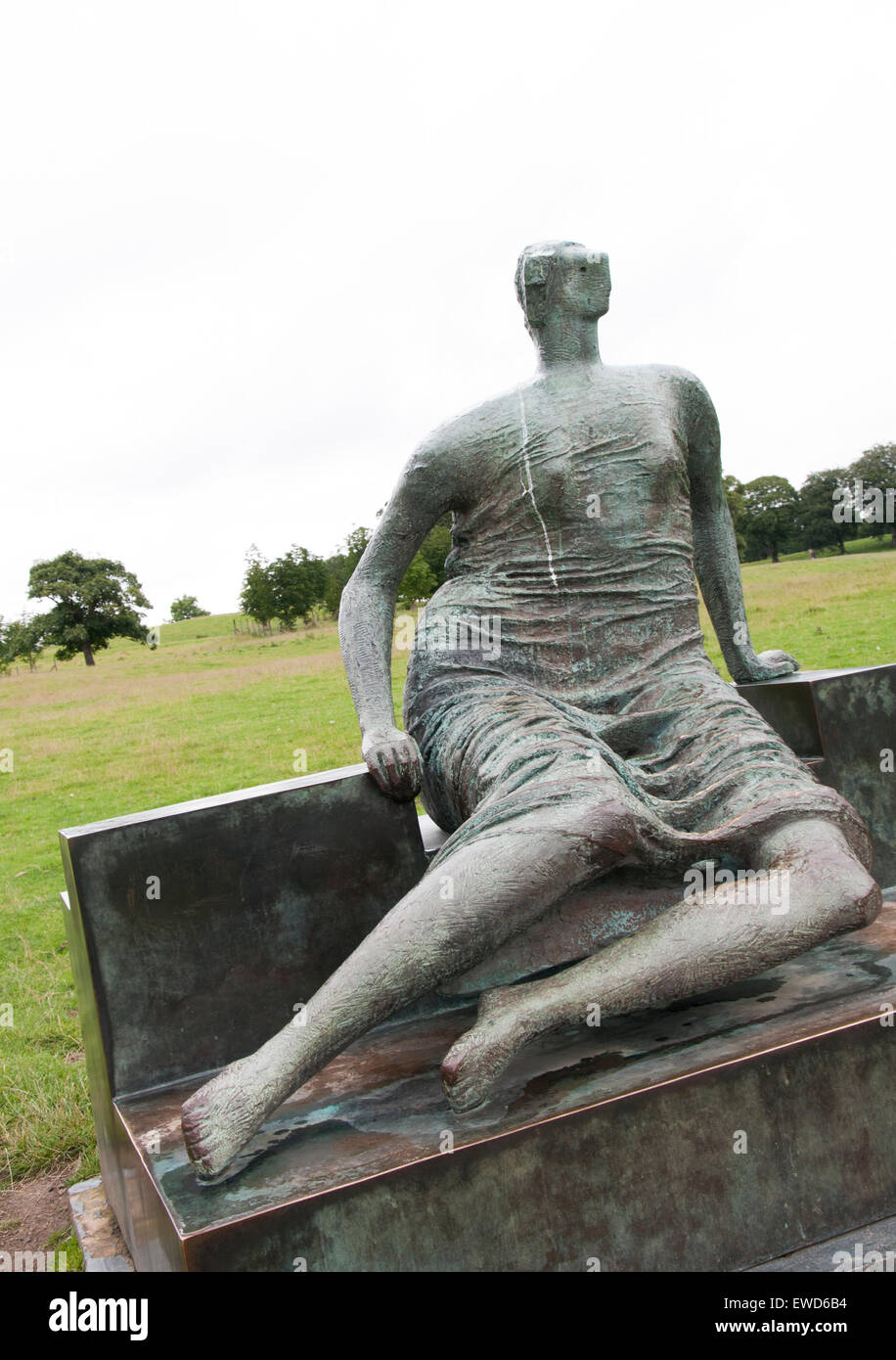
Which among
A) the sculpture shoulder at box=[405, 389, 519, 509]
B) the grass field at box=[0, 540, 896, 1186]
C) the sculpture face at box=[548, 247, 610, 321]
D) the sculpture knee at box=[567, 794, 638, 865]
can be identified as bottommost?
the grass field at box=[0, 540, 896, 1186]

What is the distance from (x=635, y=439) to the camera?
161 inches

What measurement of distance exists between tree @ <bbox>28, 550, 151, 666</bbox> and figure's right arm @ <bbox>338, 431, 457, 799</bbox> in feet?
156

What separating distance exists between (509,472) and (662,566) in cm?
61

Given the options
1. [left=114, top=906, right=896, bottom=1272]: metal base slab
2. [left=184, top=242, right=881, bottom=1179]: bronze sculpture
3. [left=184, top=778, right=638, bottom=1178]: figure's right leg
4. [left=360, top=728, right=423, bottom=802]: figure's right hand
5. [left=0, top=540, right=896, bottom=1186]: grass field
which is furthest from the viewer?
[left=0, top=540, right=896, bottom=1186]: grass field

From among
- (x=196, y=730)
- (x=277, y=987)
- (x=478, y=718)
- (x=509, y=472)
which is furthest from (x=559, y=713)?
(x=196, y=730)

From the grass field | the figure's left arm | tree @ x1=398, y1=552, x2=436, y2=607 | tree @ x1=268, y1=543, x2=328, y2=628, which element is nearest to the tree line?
tree @ x1=268, y1=543, x2=328, y2=628

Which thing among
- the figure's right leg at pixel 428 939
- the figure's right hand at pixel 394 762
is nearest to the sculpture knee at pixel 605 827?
the figure's right leg at pixel 428 939

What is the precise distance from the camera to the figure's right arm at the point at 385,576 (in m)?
4.03

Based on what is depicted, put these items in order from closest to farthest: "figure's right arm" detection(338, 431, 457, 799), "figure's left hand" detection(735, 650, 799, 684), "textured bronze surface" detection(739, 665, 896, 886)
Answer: "figure's right arm" detection(338, 431, 457, 799) < "textured bronze surface" detection(739, 665, 896, 886) < "figure's left hand" detection(735, 650, 799, 684)

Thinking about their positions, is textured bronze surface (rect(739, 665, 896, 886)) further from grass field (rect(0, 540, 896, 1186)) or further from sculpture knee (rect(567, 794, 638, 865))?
grass field (rect(0, 540, 896, 1186))

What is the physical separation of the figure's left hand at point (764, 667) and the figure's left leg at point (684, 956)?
5.25 feet

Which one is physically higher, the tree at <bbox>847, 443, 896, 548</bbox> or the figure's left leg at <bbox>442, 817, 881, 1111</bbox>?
the tree at <bbox>847, 443, 896, 548</bbox>

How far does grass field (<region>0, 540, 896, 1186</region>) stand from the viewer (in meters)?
5.43
